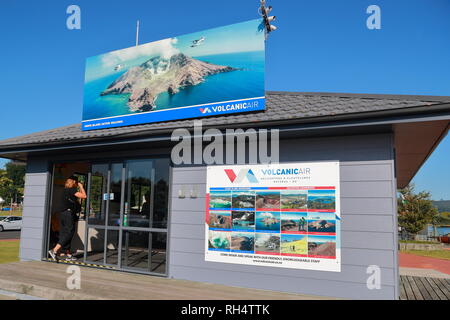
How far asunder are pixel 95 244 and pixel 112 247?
3.28 feet

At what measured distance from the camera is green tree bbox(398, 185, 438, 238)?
886 inches

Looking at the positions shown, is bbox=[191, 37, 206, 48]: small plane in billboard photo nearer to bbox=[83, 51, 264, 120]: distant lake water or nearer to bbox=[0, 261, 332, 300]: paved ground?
bbox=[83, 51, 264, 120]: distant lake water

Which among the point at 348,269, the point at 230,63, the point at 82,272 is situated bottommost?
the point at 82,272

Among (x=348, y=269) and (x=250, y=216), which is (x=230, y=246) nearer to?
(x=250, y=216)

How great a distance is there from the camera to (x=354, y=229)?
5.05 m

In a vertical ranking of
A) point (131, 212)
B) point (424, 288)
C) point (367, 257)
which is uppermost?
point (131, 212)

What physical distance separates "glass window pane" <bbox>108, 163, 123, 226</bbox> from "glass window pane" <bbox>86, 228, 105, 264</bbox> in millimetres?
777

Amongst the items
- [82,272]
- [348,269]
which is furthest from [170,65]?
[348,269]

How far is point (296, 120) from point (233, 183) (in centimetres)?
167

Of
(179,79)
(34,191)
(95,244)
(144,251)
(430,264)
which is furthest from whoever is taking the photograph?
(430,264)

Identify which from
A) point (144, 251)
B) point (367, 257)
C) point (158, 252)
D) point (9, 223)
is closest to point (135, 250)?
point (144, 251)

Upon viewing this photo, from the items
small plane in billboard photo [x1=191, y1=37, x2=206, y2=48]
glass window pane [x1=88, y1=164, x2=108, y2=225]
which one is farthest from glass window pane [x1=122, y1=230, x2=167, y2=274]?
small plane in billboard photo [x1=191, y1=37, x2=206, y2=48]

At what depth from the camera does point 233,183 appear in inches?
236

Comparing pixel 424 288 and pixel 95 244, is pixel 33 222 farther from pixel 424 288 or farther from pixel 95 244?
pixel 424 288
